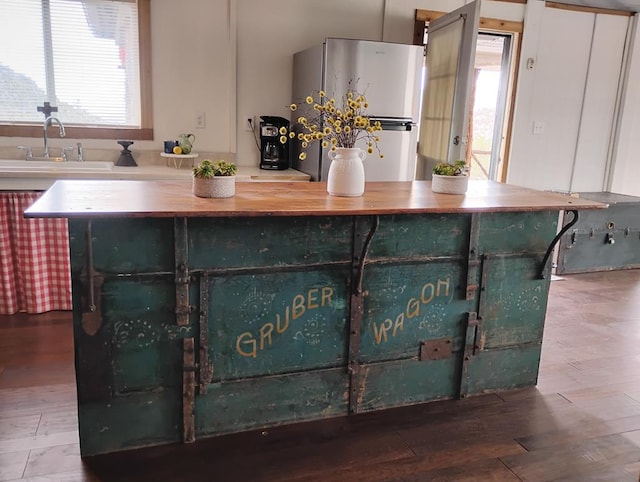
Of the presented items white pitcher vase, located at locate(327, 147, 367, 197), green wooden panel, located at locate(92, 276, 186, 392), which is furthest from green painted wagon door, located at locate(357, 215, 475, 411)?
green wooden panel, located at locate(92, 276, 186, 392)

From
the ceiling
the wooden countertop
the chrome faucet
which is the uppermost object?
the ceiling

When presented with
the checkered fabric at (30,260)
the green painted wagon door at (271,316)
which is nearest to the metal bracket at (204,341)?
the green painted wagon door at (271,316)

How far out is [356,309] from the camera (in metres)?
2.17

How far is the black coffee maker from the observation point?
390 centimetres

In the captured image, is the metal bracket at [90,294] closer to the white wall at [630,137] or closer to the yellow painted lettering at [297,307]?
the yellow painted lettering at [297,307]

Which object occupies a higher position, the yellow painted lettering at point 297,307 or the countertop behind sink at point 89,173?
the countertop behind sink at point 89,173

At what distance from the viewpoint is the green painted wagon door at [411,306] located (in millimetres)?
2188

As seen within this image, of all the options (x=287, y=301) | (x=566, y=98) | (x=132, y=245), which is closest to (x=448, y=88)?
(x=566, y=98)

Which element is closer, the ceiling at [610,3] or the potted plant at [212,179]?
the potted plant at [212,179]

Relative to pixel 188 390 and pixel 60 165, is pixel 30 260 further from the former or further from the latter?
pixel 188 390

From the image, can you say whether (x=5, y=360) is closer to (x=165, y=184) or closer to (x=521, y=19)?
(x=165, y=184)

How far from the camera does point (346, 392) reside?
2238 millimetres

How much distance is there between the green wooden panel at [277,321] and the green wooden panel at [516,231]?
0.66 m

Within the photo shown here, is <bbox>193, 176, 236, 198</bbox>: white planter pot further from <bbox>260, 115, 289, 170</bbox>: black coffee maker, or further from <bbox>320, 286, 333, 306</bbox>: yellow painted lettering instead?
<bbox>260, 115, 289, 170</bbox>: black coffee maker
